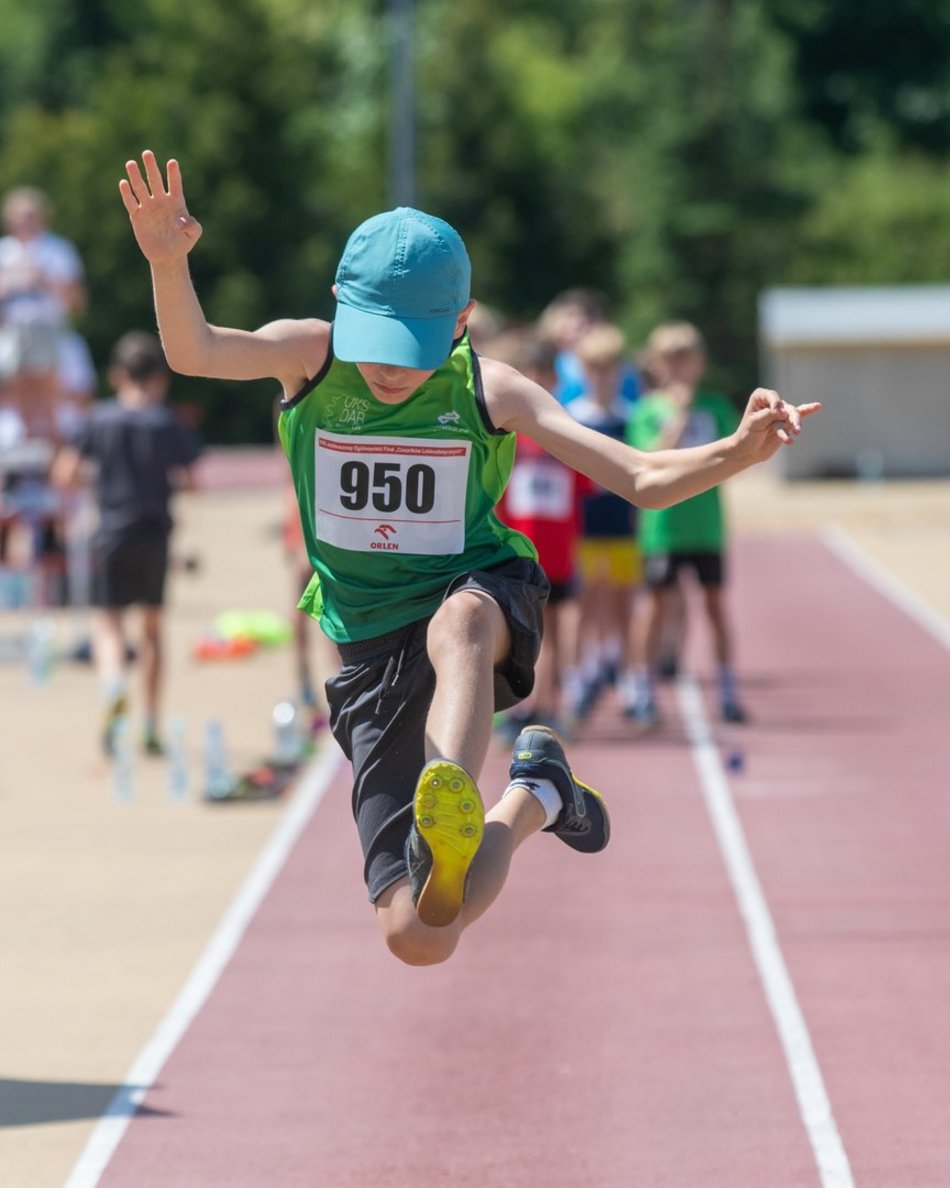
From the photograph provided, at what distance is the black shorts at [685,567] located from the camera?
40.2 feet

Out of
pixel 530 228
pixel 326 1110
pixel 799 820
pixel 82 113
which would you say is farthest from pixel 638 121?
pixel 326 1110

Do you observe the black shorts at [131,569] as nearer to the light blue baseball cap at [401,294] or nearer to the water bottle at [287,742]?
the water bottle at [287,742]

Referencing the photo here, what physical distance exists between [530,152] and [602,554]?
152 feet

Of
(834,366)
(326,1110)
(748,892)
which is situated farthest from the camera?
(834,366)

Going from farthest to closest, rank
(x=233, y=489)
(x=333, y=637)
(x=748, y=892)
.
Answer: (x=233, y=489) → (x=748, y=892) → (x=333, y=637)

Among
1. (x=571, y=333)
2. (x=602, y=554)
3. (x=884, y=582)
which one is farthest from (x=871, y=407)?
(x=602, y=554)

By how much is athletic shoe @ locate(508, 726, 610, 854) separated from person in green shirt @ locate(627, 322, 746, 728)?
643 cm

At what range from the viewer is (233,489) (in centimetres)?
3725

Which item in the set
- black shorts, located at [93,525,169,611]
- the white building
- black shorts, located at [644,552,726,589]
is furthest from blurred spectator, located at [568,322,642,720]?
the white building

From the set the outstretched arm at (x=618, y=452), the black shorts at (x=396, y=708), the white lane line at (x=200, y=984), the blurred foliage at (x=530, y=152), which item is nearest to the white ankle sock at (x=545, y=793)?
the black shorts at (x=396, y=708)

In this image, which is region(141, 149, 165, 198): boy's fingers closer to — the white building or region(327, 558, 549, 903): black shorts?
region(327, 558, 549, 903): black shorts

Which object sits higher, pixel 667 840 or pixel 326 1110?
pixel 326 1110

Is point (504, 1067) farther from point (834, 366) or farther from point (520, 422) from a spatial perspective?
point (834, 366)

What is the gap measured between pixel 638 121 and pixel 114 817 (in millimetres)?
57098
